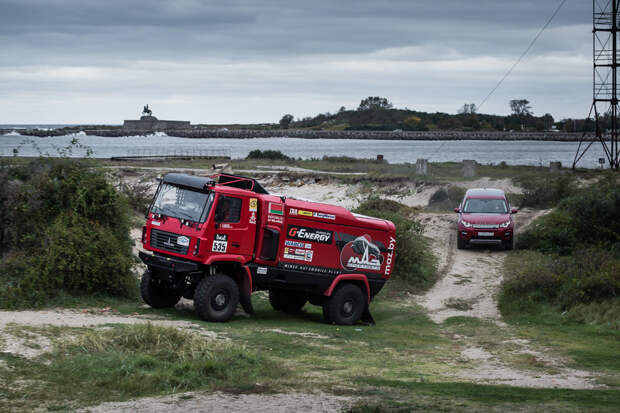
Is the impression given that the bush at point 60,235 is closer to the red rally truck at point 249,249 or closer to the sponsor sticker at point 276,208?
the red rally truck at point 249,249

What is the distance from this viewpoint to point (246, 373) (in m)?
10.6

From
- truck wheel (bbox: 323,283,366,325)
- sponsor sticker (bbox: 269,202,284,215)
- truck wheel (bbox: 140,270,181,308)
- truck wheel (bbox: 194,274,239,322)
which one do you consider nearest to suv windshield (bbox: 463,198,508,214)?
truck wheel (bbox: 323,283,366,325)

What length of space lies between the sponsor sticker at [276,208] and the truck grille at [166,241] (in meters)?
2.00

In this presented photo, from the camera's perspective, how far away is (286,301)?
18203mm

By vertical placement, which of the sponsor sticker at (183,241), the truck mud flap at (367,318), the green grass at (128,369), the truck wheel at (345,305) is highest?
the sponsor sticker at (183,241)

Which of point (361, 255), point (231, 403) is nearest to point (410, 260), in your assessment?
point (361, 255)

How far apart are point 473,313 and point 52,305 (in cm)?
1032

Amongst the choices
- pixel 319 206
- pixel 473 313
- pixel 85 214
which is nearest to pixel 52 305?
pixel 85 214

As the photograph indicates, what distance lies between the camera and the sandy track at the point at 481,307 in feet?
38.1

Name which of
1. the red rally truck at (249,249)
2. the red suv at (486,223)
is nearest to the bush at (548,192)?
the red suv at (486,223)

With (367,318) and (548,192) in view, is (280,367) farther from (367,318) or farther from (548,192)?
(548,192)

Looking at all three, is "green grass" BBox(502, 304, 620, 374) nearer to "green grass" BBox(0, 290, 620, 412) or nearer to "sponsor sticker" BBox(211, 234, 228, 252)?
"green grass" BBox(0, 290, 620, 412)

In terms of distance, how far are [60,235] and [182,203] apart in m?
3.63

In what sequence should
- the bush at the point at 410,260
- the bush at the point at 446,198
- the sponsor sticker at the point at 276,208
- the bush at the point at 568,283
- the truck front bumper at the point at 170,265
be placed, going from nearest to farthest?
the truck front bumper at the point at 170,265, the sponsor sticker at the point at 276,208, the bush at the point at 568,283, the bush at the point at 410,260, the bush at the point at 446,198
